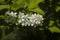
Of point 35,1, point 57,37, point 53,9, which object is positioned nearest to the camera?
point 35,1

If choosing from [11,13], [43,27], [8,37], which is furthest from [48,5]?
[8,37]

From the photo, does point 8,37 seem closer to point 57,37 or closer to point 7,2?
point 57,37

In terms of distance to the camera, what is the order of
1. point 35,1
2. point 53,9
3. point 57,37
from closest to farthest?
point 35,1, point 53,9, point 57,37

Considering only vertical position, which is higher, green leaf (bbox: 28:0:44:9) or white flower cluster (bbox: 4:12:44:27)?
green leaf (bbox: 28:0:44:9)

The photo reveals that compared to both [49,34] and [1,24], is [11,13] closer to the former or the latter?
[1,24]

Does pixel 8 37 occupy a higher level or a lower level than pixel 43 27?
lower

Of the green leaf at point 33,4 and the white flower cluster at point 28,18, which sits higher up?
the green leaf at point 33,4

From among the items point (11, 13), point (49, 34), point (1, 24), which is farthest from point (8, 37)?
point (11, 13)

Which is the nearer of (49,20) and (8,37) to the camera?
(49,20)

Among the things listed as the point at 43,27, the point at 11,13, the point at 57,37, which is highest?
the point at 11,13
